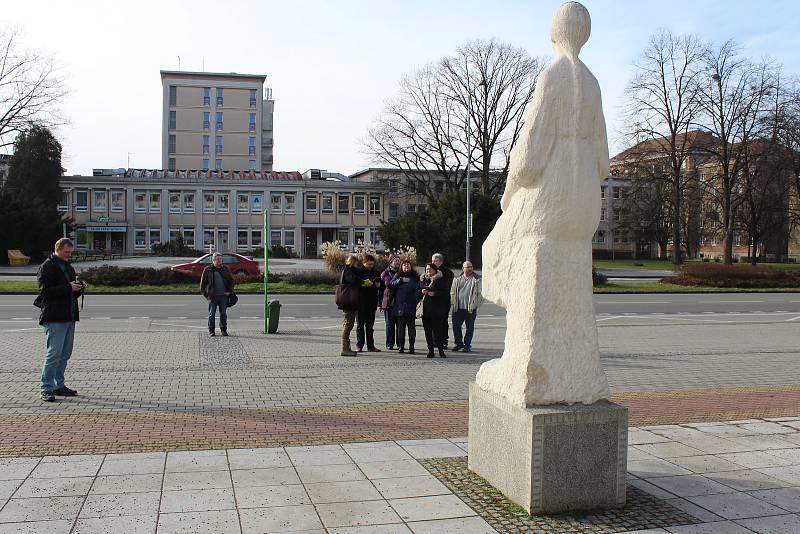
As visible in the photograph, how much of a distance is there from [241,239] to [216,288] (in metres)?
61.1

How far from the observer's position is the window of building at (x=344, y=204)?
77.9m

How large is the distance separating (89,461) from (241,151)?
92591 mm

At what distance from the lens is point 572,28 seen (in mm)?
5336

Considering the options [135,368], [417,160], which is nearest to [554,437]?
[135,368]

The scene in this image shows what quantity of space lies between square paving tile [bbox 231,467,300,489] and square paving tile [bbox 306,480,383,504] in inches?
9.2

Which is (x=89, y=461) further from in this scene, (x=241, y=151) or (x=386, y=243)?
(x=241, y=151)

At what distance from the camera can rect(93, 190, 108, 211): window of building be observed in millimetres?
72000

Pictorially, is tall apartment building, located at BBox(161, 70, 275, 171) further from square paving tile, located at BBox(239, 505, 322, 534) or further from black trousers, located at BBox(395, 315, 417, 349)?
square paving tile, located at BBox(239, 505, 322, 534)

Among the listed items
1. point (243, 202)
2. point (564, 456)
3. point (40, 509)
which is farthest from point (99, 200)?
point (564, 456)

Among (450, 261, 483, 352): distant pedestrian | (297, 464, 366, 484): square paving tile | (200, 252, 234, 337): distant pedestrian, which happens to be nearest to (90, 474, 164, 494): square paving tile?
(297, 464, 366, 484): square paving tile

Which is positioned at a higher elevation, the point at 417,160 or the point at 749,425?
the point at 417,160

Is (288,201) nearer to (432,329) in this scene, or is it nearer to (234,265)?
(234,265)

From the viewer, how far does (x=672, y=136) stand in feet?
175

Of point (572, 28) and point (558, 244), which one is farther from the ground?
point (572, 28)
